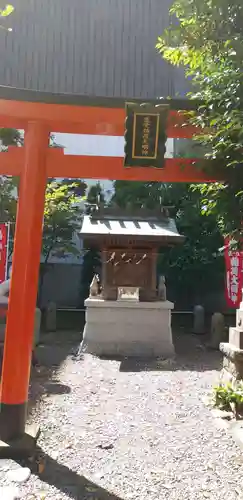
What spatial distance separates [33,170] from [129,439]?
3.17 m

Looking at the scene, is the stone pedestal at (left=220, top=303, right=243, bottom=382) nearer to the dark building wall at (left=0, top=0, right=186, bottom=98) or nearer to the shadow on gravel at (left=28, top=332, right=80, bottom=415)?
the shadow on gravel at (left=28, top=332, right=80, bottom=415)

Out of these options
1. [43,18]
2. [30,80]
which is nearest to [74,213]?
[30,80]

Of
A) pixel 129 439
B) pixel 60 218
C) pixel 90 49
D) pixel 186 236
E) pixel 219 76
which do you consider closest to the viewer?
pixel 219 76

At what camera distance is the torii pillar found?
14.0 feet

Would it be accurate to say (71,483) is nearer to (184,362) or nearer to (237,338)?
(237,338)

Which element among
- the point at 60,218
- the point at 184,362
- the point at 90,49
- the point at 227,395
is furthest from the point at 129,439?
the point at 90,49

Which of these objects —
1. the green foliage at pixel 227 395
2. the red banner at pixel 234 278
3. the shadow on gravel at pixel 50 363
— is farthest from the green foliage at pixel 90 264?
the green foliage at pixel 227 395

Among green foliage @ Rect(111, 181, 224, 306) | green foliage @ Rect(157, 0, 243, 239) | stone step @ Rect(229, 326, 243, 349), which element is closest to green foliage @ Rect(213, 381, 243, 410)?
stone step @ Rect(229, 326, 243, 349)

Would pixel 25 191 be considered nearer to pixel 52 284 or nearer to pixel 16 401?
pixel 16 401

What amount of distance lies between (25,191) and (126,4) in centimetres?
1792

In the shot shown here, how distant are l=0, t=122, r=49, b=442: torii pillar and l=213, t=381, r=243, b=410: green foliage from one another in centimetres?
284

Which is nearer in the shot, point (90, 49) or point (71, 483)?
point (71, 483)

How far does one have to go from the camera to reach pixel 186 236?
47.9ft

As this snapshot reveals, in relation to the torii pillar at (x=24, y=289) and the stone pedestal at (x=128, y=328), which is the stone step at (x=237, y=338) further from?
the stone pedestal at (x=128, y=328)
